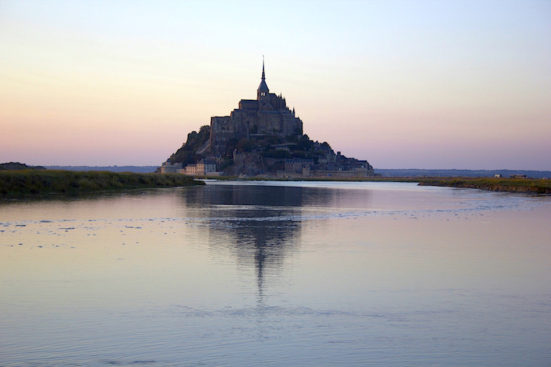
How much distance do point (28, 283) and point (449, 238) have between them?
12.4 m

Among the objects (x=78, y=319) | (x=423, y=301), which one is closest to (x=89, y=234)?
(x=78, y=319)

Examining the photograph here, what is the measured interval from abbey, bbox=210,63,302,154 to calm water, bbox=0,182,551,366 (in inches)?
6089

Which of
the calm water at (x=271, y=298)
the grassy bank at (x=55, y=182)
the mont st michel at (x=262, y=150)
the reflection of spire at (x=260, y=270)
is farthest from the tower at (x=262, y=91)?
the reflection of spire at (x=260, y=270)

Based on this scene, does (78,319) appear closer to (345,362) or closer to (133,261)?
(345,362)

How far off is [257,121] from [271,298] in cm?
16733

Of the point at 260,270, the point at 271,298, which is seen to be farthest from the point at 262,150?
the point at 271,298

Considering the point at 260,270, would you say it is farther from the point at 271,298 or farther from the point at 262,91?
the point at 262,91

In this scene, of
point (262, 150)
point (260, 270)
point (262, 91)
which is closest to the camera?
point (260, 270)

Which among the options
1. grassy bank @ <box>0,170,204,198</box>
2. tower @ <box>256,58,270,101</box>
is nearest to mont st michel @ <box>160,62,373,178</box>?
tower @ <box>256,58,270,101</box>

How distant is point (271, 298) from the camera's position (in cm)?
958

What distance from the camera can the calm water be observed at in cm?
696

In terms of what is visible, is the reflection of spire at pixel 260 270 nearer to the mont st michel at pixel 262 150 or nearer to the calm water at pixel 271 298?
the calm water at pixel 271 298

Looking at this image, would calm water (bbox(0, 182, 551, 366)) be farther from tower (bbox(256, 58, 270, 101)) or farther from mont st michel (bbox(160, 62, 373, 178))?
tower (bbox(256, 58, 270, 101))

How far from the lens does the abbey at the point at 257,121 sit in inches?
6811
